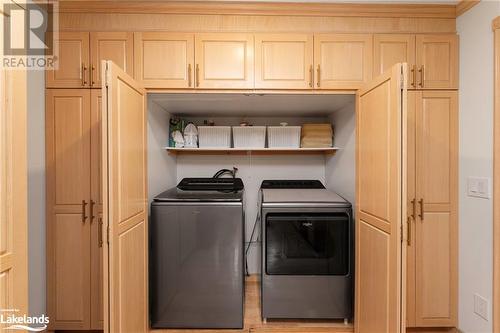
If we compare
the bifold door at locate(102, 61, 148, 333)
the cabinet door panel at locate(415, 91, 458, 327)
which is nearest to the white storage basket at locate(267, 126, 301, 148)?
the cabinet door panel at locate(415, 91, 458, 327)

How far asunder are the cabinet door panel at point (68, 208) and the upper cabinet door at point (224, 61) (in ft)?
2.52

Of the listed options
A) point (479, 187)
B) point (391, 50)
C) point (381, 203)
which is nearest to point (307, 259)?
point (381, 203)

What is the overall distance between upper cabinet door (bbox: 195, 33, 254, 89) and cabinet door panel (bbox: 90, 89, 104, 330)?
702 millimetres

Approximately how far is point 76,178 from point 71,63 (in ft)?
2.43

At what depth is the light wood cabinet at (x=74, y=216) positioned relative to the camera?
5.92 ft

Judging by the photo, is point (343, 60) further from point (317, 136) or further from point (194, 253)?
point (194, 253)

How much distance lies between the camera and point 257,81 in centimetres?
181

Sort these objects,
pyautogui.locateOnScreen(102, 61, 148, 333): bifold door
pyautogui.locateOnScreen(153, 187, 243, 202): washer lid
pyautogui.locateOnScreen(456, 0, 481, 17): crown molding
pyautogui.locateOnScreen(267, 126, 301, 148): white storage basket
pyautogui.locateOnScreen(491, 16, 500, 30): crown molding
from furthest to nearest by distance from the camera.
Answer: pyautogui.locateOnScreen(267, 126, 301, 148): white storage basket → pyautogui.locateOnScreen(153, 187, 243, 202): washer lid → pyautogui.locateOnScreen(456, 0, 481, 17): crown molding → pyautogui.locateOnScreen(491, 16, 500, 30): crown molding → pyautogui.locateOnScreen(102, 61, 148, 333): bifold door

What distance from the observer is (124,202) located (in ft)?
4.84

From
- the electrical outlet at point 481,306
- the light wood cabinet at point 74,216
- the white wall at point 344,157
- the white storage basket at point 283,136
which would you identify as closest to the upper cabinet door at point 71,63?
the light wood cabinet at point 74,216

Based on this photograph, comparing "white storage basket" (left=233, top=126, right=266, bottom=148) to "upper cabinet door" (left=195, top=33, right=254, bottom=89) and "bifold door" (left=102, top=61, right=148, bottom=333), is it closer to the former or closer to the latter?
"upper cabinet door" (left=195, top=33, right=254, bottom=89)

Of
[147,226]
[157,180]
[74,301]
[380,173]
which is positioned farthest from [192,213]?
[380,173]

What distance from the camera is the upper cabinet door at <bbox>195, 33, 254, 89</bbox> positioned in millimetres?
1802

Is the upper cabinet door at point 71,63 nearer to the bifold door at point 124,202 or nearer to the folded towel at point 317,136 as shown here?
the bifold door at point 124,202
